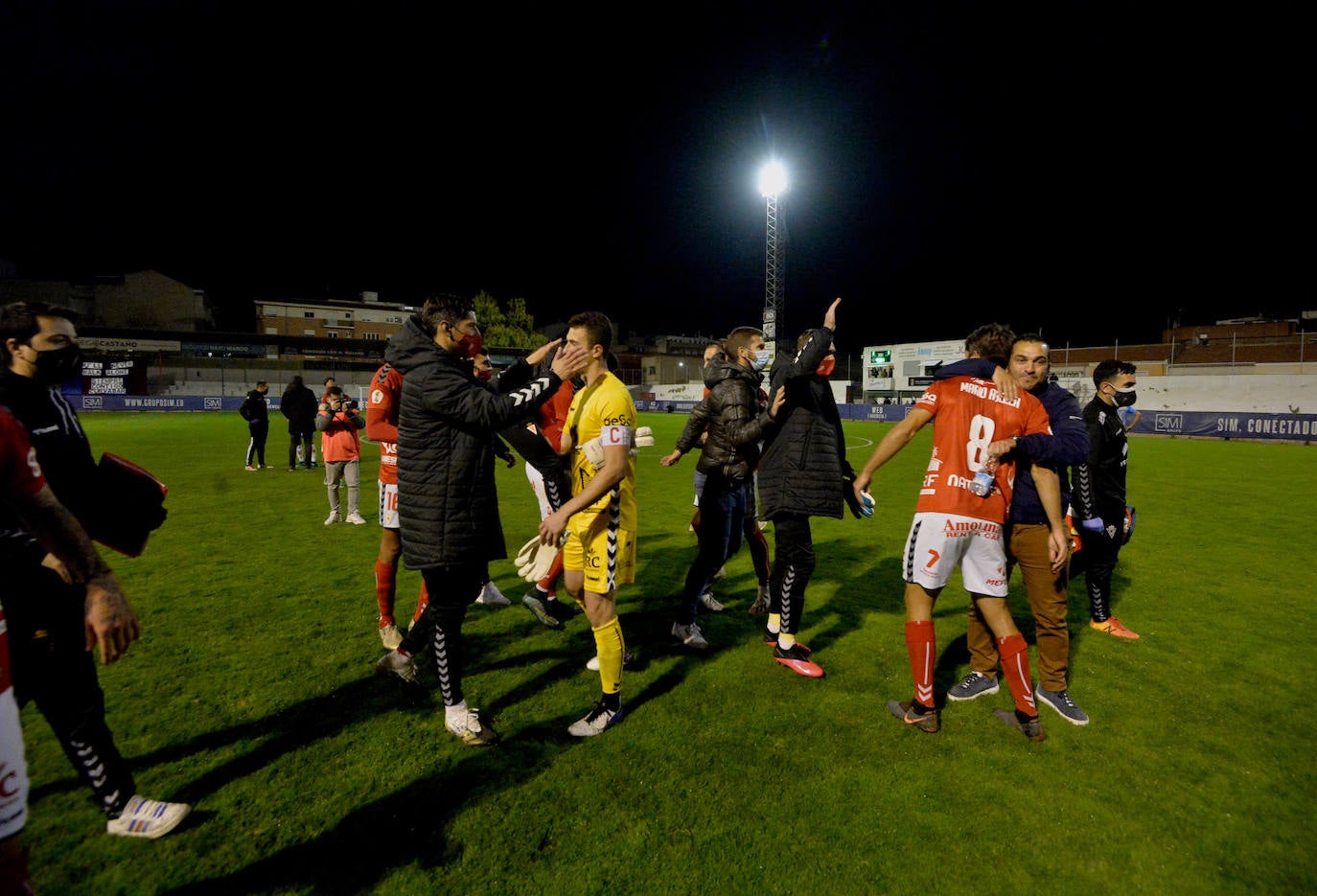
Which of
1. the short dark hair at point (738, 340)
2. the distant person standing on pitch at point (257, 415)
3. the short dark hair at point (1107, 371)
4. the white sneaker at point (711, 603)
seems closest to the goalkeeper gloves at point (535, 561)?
the white sneaker at point (711, 603)

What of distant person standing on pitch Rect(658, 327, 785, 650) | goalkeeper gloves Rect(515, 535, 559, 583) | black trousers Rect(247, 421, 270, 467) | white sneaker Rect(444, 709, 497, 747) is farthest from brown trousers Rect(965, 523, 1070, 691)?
black trousers Rect(247, 421, 270, 467)

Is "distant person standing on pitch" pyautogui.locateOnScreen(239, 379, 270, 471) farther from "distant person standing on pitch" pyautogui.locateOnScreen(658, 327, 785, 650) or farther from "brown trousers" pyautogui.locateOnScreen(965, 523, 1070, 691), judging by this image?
"brown trousers" pyautogui.locateOnScreen(965, 523, 1070, 691)

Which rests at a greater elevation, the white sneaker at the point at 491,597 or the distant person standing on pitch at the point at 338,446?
the distant person standing on pitch at the point at 338,446

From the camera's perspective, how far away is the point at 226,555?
295 inches

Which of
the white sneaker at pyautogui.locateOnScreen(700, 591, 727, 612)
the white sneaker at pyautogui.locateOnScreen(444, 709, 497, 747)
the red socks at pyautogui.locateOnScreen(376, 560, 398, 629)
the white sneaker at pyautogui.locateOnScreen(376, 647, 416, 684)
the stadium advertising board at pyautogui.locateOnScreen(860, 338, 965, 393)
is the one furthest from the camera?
the stadium advertising board at pyautogui.locateOnScreen(860, 338, 965, 393)

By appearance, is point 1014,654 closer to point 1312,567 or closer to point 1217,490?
point 1312,567

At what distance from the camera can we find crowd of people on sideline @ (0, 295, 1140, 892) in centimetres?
248

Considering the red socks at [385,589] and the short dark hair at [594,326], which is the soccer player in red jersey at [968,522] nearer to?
the short dark hair at [594,326]

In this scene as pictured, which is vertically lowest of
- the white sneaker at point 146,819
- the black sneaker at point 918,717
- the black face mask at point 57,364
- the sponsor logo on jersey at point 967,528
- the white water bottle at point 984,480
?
the black sneaker at point 918,717

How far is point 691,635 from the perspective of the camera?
16.0 ft

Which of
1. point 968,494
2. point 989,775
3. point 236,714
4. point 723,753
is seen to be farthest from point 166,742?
point 968,494

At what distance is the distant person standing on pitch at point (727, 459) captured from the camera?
15.7ft

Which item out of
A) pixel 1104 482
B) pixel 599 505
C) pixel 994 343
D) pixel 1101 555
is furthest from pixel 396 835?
pixel 1104 482

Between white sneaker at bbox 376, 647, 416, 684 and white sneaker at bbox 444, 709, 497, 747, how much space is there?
0.72 meters
